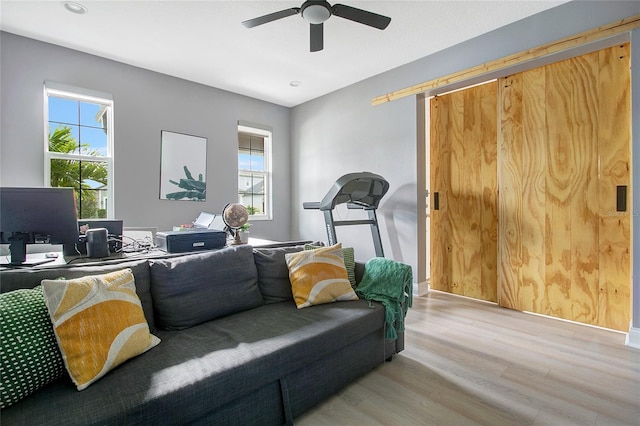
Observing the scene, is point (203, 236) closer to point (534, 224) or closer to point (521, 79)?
point (534, 224)

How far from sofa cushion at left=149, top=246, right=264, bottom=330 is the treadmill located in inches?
52.5

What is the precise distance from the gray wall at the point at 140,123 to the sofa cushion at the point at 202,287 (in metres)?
2.47

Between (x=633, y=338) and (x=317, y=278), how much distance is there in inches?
97.6

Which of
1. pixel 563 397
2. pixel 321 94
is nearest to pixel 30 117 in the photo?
pixel 321 94

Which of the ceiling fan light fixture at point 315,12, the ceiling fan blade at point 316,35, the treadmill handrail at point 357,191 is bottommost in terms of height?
the treadmill handrail at point 357,191

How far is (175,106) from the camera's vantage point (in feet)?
13.7

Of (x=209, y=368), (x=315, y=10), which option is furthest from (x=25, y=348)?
(x=315, y=10)

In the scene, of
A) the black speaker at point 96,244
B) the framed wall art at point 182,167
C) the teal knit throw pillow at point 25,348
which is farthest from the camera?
the framed wall art at point 182,167

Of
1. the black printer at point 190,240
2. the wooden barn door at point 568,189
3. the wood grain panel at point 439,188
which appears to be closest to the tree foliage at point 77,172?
the black printer at point 190,240

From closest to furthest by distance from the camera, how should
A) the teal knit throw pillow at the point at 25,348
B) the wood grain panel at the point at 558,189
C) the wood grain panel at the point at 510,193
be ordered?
the teal knit throw pillow at the point at 25,348, the wood grain panel at the point at 558,189, the wood grain panel at the point at 510,193

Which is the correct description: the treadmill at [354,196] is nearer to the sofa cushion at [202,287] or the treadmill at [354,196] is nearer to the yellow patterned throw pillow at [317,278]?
the yellow patterned throw pillow at [317,278]

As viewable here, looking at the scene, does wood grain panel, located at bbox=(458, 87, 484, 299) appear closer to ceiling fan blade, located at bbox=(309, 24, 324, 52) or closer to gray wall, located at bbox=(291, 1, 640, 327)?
gray wall, located at bbox=(291, 1, 640, 327)

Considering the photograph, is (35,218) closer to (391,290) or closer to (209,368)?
(209,368)

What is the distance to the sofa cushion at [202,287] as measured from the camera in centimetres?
176
